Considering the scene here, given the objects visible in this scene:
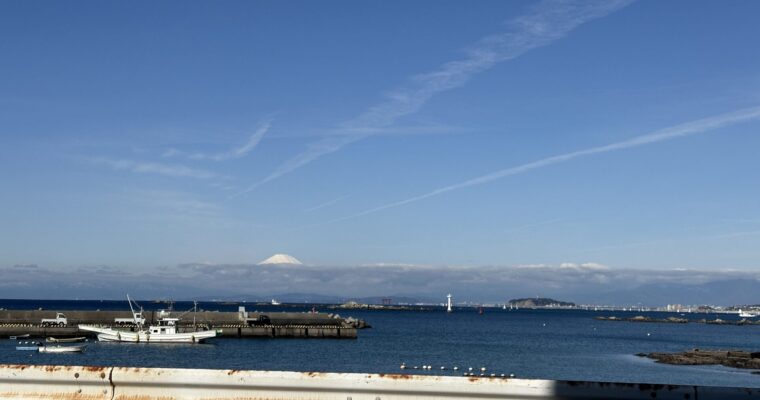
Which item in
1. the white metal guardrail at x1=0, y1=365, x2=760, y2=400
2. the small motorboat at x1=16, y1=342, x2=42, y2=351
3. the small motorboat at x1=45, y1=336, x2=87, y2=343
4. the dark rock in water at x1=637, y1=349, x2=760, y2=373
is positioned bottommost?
the dark rock in water at x1=637, y1=349, x2=760, y2=373

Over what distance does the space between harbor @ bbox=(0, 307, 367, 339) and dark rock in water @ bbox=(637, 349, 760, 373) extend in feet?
130

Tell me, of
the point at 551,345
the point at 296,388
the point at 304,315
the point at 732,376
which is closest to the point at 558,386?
the point at 296,388

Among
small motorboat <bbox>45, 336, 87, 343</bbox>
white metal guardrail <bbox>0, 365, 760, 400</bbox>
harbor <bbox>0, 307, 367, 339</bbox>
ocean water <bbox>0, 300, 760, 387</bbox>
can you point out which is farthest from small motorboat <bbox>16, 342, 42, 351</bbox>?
white metal guardrail <bbox>0, 365, 760, 400</bbox>

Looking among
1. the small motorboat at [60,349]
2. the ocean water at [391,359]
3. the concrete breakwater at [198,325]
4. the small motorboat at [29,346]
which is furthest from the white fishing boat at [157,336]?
the small motorboat at [60,349]

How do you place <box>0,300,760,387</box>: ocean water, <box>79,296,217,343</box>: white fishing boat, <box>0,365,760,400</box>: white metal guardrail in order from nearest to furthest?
<box>0,365,760,400</box>: white metal guardrail → <box>0,300,760,387</box>: ocean water → <box>79,296,217,343</box>: white fishing boat

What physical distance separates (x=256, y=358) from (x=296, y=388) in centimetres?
6497

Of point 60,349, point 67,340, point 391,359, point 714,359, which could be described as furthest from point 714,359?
point 67,340

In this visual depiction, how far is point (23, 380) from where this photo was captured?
601 cm

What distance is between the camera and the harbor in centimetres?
8869

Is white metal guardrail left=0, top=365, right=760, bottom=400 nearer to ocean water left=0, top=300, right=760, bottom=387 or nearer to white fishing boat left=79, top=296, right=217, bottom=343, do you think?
ocean water left=0, top=300, right=760, bottom=387

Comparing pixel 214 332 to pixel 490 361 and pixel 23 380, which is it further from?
pixel 23 380

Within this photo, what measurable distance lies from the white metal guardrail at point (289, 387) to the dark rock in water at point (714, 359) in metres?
69.5

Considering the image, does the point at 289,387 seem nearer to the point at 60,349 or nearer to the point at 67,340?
the point at 60,349

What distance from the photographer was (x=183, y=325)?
97750 mm
